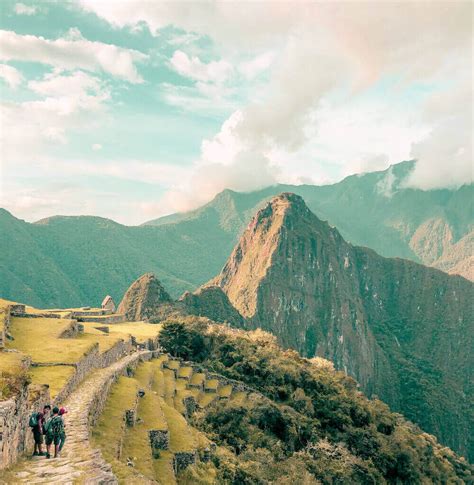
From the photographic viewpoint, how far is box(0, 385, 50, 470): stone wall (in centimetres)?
1066

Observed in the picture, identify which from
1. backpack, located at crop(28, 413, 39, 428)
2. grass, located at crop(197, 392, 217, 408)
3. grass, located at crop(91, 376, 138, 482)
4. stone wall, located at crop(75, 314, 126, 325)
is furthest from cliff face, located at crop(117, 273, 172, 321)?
backpack, located at crop(28, 413, 39, 428)

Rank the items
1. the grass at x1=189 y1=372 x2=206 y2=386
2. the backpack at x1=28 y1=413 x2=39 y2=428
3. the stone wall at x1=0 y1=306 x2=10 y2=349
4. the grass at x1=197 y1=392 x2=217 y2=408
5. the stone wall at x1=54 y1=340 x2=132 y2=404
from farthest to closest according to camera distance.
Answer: the grass at x1=189 y1=372 x2=206 y2=386, the grass at x1=197 y1=392 x2=217 y2=408, the stone wall at x1=0 y1=306 x2=10 y2=349, the stone wall at x1=54 y1=340 x2=132 y2=404, the backpack at x1=28 y1=413 x2=39 y2=428

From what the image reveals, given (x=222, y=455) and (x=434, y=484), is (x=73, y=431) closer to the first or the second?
(x=222, y=455)

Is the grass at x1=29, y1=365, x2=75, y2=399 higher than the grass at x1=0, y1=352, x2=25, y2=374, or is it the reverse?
the grass at x1=0, y1=352, x2=25, y2=374

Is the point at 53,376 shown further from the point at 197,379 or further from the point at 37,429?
the point at 197,379

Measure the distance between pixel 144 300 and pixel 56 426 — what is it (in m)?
100

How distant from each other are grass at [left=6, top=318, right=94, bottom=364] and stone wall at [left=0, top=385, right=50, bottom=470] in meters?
9.67

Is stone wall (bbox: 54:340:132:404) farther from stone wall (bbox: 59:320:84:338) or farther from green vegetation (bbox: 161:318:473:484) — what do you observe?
green vegetation (bbox: 161:318:473:484)

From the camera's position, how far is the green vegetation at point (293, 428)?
1159 inches

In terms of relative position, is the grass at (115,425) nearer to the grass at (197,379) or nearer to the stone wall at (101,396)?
the stone wall at (101,396)

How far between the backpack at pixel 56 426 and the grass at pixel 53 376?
5.29 metres

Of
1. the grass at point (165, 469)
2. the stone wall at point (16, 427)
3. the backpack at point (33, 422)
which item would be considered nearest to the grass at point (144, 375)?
the grass at point (165, 469)

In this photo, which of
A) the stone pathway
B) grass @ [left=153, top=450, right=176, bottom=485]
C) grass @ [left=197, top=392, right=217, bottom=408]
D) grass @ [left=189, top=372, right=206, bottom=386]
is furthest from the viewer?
grass @ [left=189, top=372, right=206, bottom=386]

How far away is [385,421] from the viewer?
59.9m
